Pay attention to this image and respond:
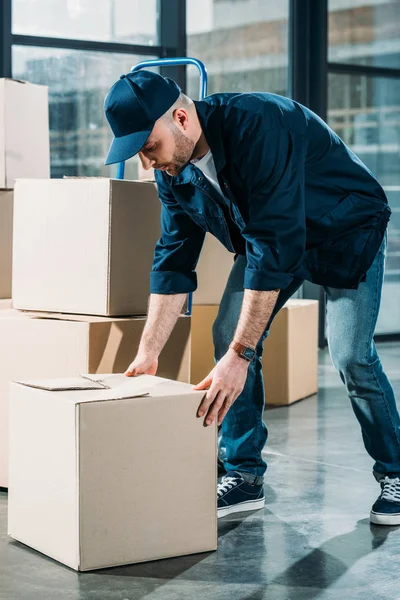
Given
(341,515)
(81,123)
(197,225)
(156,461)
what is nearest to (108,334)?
(197,225)

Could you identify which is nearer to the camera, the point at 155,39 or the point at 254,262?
the point at 254,262

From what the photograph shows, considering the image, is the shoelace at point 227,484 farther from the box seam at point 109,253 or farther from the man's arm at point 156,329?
the box seam at point 109,253

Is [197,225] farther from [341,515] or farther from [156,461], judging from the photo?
[341,515]

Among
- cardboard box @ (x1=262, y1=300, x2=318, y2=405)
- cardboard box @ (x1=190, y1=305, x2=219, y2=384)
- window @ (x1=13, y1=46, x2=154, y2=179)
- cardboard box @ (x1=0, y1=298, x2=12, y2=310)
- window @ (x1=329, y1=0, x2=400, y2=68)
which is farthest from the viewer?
window @ (x1=329, y1=0, x2=400, y2=68)

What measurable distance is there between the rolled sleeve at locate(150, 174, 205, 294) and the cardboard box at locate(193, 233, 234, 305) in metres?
1.23

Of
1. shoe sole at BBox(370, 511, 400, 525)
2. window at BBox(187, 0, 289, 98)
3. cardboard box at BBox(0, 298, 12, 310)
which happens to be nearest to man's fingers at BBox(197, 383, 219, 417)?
shoe sole at BBox(370, 511, 400, 525)

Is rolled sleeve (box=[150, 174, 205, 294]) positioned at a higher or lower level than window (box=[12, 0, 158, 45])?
lower

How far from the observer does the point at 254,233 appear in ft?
6.59

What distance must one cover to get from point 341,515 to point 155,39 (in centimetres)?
364

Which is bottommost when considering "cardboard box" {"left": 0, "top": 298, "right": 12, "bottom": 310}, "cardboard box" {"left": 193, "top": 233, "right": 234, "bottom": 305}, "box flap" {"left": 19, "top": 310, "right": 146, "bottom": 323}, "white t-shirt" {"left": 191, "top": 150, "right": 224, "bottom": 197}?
"box flap" {"left": 19, "top": 310, "right": 146, "bottom": 323}

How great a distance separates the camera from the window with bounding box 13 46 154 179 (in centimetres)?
520

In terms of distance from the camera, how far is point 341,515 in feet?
8.13

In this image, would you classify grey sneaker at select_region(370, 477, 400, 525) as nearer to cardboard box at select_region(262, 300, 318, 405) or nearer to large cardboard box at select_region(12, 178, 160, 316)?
large cardboard box at select_region(12, 178, 160, 316)

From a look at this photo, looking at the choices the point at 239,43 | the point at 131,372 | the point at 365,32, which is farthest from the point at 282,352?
the point at 365,32
